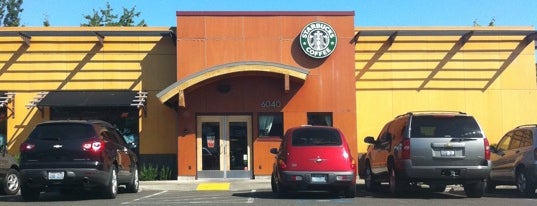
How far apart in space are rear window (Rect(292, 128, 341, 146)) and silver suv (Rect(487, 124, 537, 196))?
4.27 meters

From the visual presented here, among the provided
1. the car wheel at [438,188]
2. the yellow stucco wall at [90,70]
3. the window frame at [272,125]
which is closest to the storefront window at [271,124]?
the window frame at [272,125]

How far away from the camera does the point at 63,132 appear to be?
13.2m

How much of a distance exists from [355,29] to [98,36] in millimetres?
8929

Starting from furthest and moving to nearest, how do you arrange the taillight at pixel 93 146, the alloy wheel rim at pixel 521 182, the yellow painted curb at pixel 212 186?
the yellow painted curb at pixel 212 186, the alloy wheel rim at pixel 521 182, the taillight at pixel 93 146

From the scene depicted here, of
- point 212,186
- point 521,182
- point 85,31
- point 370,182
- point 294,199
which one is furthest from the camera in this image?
point 85,31

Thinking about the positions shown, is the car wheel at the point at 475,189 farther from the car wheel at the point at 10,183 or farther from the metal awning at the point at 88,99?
the metal awning at the point at 88,99

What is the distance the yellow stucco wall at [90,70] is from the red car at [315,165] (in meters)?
9.23

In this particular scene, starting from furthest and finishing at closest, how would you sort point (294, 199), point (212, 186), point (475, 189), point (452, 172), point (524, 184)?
point (212, 186) < point (524, 184) < point (475, 189) < point (294, 199) < point (452, 172)

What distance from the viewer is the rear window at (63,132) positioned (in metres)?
13.2

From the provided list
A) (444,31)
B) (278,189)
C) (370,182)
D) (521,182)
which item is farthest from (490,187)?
(444,31)

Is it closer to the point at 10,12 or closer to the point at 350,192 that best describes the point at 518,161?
the point at 350,192

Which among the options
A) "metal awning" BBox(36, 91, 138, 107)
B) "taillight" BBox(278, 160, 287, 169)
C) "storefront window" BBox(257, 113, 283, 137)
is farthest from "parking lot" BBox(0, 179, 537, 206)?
"metal awning" BBox(36, 91, 138, 107)

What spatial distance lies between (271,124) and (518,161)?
29.0 feet

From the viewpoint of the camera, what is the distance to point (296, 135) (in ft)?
44.9
